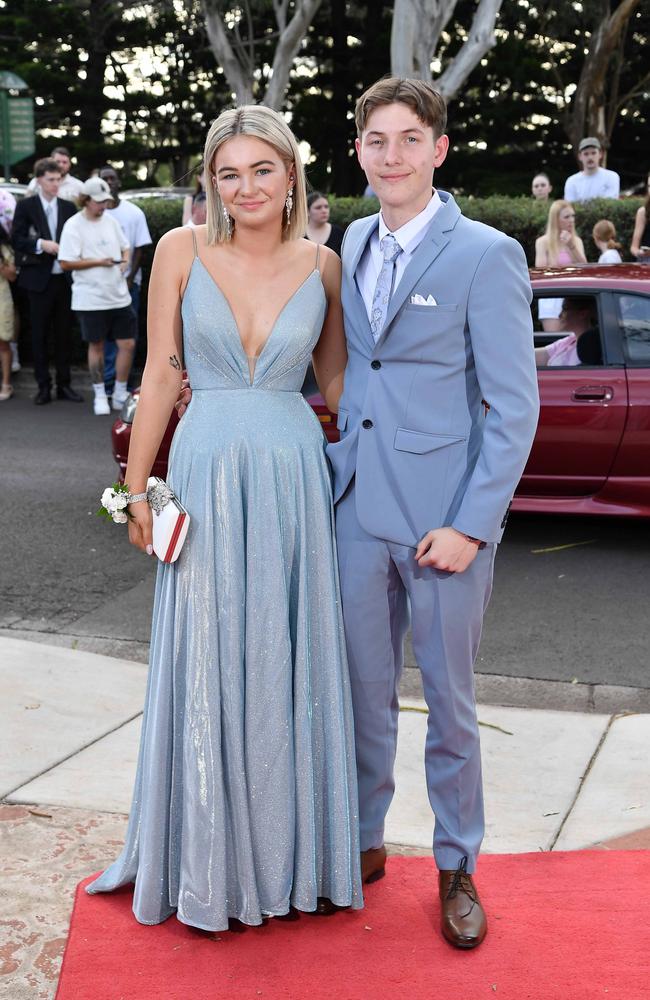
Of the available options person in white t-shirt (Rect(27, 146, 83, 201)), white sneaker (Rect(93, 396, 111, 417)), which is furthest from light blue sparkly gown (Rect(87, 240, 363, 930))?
person in white t-shirt (Rect(27, 146, 83, 201))

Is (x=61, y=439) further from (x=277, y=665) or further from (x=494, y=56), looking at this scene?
(x=494, y=56)

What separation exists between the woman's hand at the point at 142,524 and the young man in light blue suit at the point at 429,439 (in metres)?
0.51

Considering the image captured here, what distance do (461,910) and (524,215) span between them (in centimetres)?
1082

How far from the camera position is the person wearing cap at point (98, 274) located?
36.1 feet

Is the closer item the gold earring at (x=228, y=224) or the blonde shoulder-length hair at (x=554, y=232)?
the gold earring at (x=228, y=224)

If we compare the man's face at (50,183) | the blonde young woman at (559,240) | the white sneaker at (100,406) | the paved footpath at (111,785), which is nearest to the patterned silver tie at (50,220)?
the man's face at (50,183)

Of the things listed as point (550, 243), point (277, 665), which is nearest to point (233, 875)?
point (277, 665)

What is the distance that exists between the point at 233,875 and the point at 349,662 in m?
0.64

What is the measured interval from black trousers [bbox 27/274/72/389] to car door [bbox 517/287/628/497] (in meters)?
6.33

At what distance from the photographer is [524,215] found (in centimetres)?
1307

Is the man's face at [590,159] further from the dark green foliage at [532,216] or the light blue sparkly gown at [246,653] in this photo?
the light blue sparkly gown at [246,653]

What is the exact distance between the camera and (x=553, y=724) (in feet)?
15.7

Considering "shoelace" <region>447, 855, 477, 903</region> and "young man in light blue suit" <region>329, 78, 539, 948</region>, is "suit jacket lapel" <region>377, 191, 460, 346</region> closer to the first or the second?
"young man in light blue suit" <region>329, 78, 539, 948</region>

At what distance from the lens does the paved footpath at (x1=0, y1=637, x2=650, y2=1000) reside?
11.3 feet
